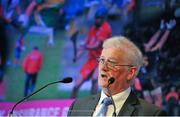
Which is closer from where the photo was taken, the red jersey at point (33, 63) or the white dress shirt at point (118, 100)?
the white dress shirt at point (118, 100)

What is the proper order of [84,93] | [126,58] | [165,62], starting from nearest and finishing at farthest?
[126,58]
[165,62]
[84,93]

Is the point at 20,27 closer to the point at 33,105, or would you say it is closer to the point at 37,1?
the point at 37,1

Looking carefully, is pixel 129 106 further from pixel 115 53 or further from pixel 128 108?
pixel 115 53

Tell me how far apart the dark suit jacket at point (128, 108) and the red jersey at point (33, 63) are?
4.70 ft

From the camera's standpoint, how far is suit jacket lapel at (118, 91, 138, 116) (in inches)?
74.1

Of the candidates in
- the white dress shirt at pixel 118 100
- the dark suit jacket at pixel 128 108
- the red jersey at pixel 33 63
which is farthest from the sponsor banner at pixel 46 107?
the white dress shirt at pixel 118 100

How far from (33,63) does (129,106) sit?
170 cm

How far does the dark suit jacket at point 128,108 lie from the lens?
73.0 inches

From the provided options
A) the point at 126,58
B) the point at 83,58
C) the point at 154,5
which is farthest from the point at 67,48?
the point at 126,58

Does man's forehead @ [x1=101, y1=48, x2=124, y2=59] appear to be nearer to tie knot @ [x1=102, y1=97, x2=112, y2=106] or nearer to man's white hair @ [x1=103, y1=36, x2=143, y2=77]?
man's white hair @ [x1=103, y1=36, x2=143, y2=77]

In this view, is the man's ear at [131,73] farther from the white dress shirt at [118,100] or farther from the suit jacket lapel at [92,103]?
the suit jacket lapel at [92,103]

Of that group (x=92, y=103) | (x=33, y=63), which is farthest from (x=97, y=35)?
(x=92, y=103)

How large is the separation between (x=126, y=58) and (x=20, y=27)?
179 cm

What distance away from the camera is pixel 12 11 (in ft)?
11.8
